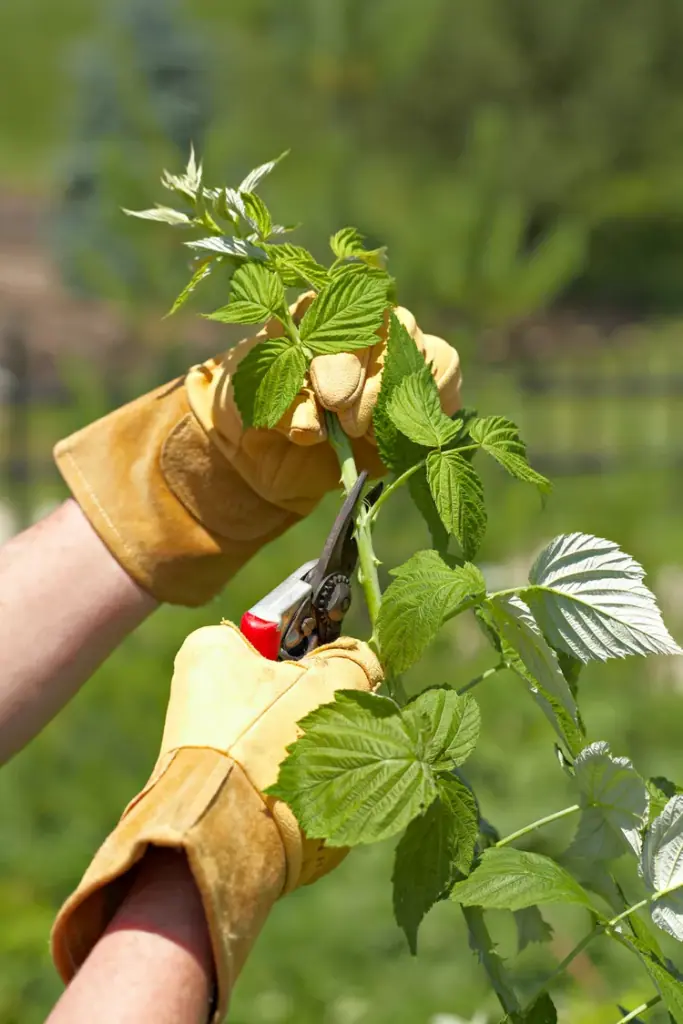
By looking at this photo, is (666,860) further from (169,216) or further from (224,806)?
(169,216)

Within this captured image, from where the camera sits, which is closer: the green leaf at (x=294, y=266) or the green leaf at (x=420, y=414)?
the green leaf at (x=420, y=414)

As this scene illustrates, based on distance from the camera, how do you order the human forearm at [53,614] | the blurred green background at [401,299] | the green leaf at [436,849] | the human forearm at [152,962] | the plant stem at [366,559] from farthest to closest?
the blurred green background at [401,299] < the human forearm at [53,614] < the plant stem at [366,559] < the green leaf at [436,849] < the human forearm at [152,962]

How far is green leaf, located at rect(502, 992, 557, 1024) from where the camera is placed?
0.97m

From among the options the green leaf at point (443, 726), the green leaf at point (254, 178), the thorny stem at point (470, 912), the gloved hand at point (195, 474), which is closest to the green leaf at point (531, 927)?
the thorny stem at point (470, 912)

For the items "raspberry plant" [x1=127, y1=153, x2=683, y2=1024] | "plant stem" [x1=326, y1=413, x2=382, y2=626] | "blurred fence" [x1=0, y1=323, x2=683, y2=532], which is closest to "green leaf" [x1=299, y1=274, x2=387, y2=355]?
"raspberry plant" [x1=127, y1=153, x2=683, y2=1024]

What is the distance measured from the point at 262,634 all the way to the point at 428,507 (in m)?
0.22

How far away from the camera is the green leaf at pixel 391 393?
41.3 inches

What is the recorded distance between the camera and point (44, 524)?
1385mm

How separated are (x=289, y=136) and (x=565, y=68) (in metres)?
6.02

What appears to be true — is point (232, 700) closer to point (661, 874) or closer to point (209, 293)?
point (661, 874)

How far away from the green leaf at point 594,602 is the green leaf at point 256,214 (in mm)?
454

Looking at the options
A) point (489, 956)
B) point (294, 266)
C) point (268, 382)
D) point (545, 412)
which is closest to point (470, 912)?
point (489, 956)

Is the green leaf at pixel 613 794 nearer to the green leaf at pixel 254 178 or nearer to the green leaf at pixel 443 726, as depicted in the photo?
the green leaf at pixel 443 726

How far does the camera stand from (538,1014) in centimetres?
98
